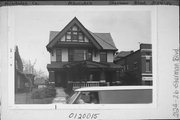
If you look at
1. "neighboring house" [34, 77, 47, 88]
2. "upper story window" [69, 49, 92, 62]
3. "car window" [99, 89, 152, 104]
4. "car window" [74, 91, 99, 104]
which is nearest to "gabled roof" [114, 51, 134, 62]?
"upper story window" [69, 49, 92, 62]

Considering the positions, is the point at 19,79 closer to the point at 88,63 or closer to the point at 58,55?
the point at 58,55

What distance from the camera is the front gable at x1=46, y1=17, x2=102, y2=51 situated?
4582mm

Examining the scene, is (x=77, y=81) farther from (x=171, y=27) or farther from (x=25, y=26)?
(x=171, y=27)

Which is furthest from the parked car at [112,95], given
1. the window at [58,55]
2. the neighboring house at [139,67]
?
the window at [58,55]

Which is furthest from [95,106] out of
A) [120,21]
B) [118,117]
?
[120,21]

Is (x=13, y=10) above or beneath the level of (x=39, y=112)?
above

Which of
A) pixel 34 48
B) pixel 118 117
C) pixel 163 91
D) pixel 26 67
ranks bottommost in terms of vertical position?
pixel 118 117

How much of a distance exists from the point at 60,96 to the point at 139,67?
1417 millimetres

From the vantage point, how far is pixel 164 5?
4617 millimetres

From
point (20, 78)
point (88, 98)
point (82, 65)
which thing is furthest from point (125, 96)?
point (20, 78)

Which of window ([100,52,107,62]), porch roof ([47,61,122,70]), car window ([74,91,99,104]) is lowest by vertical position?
car window ([74,91,99,104])

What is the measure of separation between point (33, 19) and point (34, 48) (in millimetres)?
484

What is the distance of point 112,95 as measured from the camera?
455 centimetres

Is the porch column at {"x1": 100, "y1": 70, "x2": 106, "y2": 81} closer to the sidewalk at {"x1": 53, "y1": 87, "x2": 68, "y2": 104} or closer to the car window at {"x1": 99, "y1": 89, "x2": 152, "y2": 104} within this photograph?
the car window at {"x1": 99, "y1": 89, "x2": 152, "y2": 104}
